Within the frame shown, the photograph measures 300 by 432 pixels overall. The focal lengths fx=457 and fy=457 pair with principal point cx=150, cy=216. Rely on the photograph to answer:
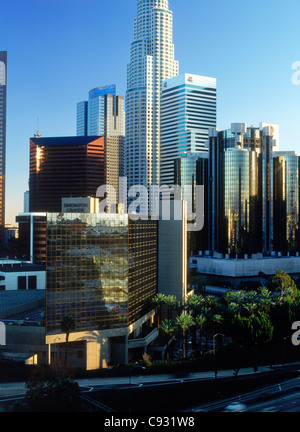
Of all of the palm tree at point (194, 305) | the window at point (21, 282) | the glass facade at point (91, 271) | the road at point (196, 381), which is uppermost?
the glass facade at point (91, 271)

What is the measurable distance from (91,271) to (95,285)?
2.61 m

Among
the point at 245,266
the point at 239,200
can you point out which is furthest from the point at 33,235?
the point at 245,266

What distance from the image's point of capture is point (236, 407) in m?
58.5

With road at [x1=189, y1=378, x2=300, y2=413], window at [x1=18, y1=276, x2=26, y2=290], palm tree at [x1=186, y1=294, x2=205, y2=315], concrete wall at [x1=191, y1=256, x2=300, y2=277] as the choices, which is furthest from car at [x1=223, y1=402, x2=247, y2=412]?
concrete wall at [x1=191, y1=256, x2=300, y2=277]

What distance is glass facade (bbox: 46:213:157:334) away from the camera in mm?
77562

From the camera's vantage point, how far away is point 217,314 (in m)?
A: 90.4

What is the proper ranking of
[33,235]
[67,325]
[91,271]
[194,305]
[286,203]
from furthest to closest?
[33,235]
[286,203]
[194,305]
[91,271]
[67,325]

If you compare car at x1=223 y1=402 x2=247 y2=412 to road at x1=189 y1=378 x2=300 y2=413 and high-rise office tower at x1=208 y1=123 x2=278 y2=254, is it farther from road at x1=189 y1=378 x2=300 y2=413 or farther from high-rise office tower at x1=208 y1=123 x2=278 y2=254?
high-rise office tower at x1=208 y1=123 x2=278 y2=254

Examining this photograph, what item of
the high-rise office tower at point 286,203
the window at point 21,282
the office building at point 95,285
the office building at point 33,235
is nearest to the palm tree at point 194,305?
the office building at point 95,285

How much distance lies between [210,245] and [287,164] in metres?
46.5

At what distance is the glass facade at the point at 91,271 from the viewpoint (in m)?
77.6

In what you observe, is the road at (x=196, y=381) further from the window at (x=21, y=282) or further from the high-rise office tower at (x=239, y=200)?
the high-rise office tower at (x=239, y=200)

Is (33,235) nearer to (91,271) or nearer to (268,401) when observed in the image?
(91,271)

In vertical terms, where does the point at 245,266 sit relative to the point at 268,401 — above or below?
above
